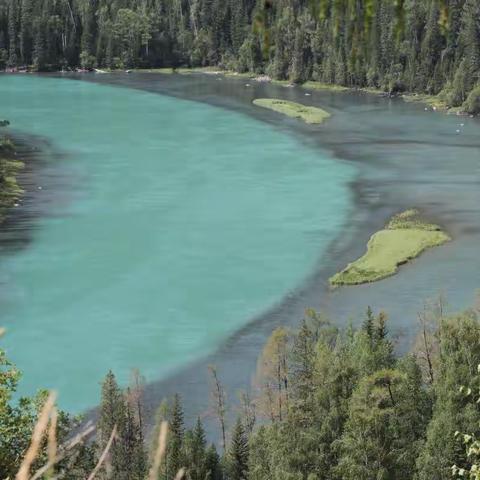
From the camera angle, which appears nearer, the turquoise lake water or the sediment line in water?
the turquoise lake water

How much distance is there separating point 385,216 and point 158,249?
25285 mm

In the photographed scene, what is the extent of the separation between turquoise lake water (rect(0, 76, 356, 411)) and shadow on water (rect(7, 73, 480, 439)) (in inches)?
72.6

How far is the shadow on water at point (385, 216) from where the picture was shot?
2186 inches

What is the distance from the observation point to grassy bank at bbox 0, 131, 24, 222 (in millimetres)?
96125

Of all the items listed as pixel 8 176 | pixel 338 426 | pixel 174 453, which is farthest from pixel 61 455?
pixel 8 176

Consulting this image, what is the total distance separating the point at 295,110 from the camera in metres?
166

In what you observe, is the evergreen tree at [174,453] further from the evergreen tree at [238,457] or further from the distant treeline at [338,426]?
the evergreen tree at [238,457]

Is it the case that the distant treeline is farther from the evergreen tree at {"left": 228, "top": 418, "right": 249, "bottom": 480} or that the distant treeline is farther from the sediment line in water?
the sediment line in water

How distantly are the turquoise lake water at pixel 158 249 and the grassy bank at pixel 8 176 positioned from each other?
164 inches

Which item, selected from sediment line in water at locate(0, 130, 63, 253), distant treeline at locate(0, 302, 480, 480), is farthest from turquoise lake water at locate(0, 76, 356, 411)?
distant treeline at locate(0, 302, 480, 480)

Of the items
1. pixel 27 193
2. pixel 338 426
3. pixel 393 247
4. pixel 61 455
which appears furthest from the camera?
pixel 27 193

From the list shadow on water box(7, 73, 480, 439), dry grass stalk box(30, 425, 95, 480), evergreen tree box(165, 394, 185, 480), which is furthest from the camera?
shadow on water box(7, 73, 480, 439)

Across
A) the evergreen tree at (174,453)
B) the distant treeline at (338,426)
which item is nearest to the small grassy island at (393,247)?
the distant treeline at (338,426)

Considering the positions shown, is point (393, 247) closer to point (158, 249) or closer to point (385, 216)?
point (385, 216)
